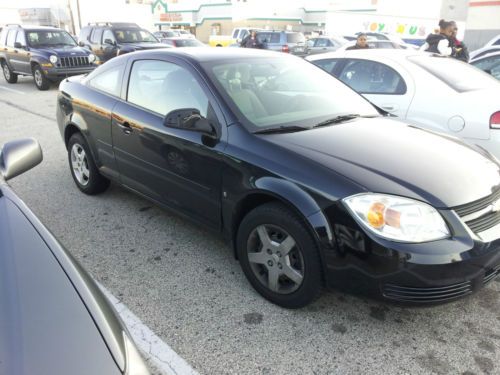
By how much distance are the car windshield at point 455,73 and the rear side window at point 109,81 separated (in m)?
3.30

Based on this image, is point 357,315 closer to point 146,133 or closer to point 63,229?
point 146,133

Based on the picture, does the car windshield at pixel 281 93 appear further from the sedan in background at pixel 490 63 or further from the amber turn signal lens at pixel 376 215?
the sedan in background at pixel 490 63

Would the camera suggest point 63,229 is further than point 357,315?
Yes

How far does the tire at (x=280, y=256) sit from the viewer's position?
2.50 m

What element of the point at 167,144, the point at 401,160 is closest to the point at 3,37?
the point at 167,144

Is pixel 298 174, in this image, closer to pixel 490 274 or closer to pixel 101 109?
pixel 490 274

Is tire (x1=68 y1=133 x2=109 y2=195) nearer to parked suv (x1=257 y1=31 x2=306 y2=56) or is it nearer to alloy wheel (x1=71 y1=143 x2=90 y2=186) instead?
alloy wheel (x1=71 y1=143 x2=90 y2=186)

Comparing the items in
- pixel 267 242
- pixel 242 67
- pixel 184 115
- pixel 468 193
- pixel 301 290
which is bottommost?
pixel 301 290

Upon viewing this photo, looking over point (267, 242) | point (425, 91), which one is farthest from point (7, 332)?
point (425, 91)

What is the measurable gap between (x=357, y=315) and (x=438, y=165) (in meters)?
1.06

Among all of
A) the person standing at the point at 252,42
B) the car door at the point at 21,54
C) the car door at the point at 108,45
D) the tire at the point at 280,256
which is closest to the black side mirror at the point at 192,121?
the tire at the point at 280,256

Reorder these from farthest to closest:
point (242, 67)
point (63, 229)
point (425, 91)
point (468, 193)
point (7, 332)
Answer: point (425, 91)
point (63, 229)
point (242, 67)
point (468, 193)
point (7, 332)

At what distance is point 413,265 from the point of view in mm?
2207

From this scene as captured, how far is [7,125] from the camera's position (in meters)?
8.09
